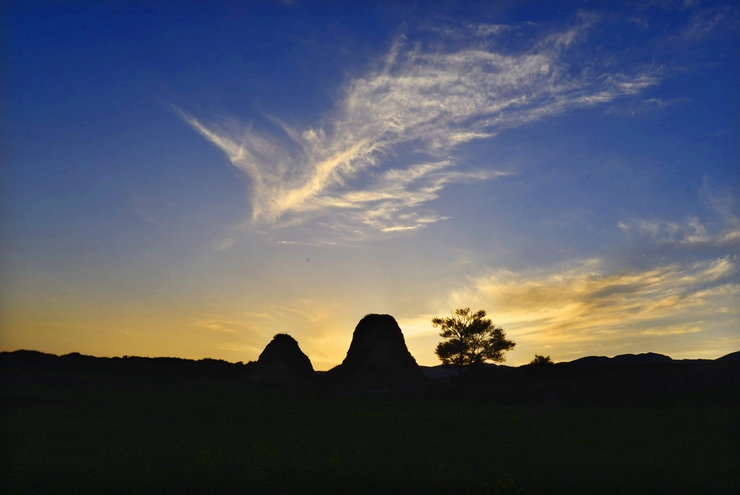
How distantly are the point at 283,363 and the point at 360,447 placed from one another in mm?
61339

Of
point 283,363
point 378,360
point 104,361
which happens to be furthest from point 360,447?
point 104,361

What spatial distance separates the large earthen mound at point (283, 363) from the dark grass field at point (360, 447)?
26846mm

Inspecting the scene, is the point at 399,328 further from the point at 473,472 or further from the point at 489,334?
the point at 473,472

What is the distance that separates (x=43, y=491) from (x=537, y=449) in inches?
895

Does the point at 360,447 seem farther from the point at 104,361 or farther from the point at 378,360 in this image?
the point at 104,361

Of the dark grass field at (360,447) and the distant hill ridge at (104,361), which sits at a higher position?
the distant hill ridge at (104,361)

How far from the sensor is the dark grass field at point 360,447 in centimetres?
2369

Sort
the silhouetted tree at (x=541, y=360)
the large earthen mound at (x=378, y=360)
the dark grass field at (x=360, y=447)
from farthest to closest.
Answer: the silhouetted tree at (x=541, y=360), the large earthen mound at (x=378, y=360), the dark grass field at (x=360, y=447)

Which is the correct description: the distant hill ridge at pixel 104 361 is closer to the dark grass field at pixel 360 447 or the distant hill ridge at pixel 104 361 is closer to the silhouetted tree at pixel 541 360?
the silhouetted tree at pixel 541 360

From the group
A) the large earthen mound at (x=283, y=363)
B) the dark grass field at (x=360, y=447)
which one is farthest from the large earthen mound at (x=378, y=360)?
the dark grass field at (x=360, y=447)

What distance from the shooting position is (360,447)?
106 ft

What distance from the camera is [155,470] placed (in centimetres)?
2573

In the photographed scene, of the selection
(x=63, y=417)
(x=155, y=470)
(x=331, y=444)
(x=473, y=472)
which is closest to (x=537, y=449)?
(x=473, y=472)

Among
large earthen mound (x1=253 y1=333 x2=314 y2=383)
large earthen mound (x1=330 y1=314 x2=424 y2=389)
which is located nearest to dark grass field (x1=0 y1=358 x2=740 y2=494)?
large earthen mound (x1=330 y1=314 x2=424 y2=389)
